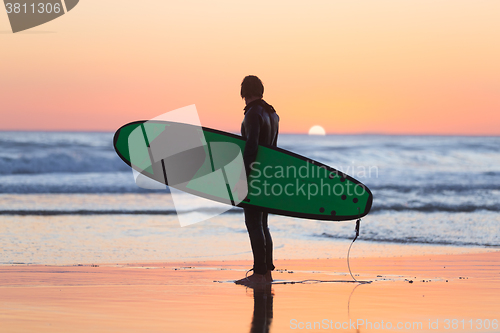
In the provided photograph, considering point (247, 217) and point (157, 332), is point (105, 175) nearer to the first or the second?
point (247, 217)

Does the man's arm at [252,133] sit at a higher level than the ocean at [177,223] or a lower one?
higher

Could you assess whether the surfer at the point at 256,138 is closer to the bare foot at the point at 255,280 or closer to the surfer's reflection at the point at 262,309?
the bare foot at the point at 255,280

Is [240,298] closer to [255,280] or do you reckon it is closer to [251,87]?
[255,280]

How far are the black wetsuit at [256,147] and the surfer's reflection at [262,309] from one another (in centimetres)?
25

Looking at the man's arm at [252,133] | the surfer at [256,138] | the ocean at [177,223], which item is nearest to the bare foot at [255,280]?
the surfer at [256,138]

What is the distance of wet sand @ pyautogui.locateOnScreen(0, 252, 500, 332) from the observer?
3131 millimetres

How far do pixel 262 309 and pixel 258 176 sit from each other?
147 centimetres

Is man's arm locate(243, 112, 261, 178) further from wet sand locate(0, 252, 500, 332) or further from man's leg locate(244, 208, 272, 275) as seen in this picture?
wet sand locate(0, 252, 500, 332)

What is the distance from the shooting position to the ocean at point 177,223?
6.14m

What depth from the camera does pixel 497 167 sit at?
74.1 ft

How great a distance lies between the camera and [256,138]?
4.27m

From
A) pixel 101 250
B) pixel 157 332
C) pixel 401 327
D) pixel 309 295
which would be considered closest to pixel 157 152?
pixel 101 250

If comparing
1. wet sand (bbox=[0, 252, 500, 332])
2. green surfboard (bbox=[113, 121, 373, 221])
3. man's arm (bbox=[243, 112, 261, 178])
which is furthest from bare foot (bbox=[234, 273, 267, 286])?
man's arm (bbox=[243, 112, 261, 178])

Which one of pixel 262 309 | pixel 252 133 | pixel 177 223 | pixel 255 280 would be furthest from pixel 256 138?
pixel 177 223
